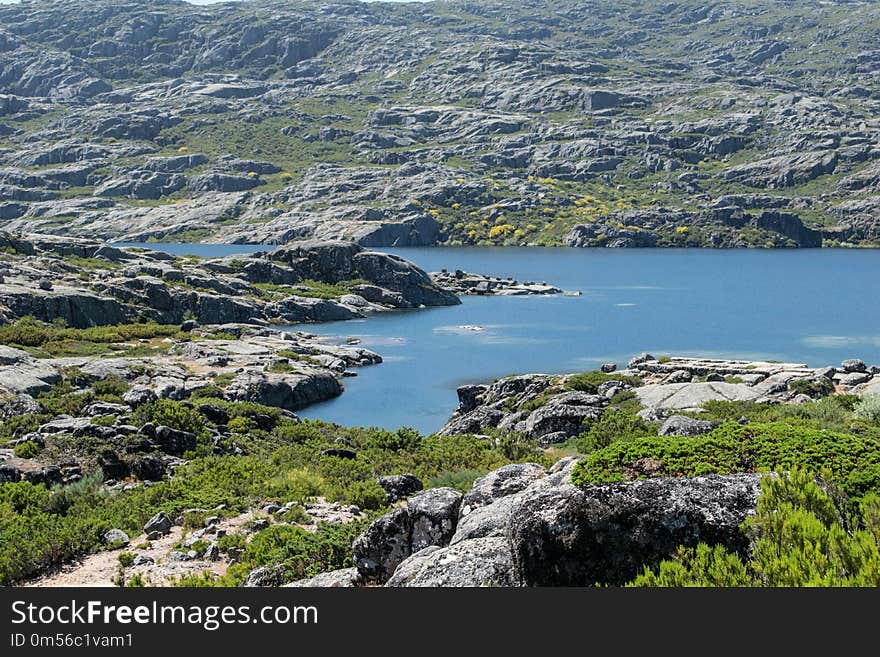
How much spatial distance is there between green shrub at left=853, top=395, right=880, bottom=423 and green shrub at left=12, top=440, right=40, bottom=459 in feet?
102

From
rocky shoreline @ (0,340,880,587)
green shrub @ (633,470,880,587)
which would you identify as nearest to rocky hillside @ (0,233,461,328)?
rocky shoreline @ (0,340,880,587)

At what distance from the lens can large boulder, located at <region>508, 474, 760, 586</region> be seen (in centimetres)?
1034

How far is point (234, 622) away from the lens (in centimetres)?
793

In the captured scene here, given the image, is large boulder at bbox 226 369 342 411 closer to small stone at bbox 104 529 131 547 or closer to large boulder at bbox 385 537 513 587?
small stone at bbox 104 529 131 547

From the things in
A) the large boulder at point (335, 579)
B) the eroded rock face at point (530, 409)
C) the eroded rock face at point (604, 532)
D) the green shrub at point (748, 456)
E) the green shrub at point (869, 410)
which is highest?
the green shrub at point (748, 456)

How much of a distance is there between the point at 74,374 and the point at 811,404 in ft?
132

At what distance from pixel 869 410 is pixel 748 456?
65.9ft

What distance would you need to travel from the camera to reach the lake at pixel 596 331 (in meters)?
64.9

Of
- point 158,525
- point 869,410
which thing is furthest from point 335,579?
point 869,410

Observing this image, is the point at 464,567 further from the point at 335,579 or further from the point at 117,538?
the point at 117,538

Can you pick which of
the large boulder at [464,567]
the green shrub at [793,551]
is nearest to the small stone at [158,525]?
the large boulder at [464,567]

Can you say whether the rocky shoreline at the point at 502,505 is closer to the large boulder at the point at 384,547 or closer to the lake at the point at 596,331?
the large boulder at the point at 384,547

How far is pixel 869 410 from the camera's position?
28.6 metres

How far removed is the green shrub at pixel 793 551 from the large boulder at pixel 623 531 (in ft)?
0.92
